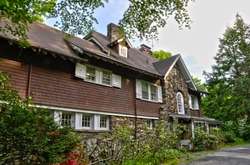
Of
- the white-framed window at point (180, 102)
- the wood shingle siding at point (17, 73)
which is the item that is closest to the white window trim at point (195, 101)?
the white-framed window at point (180, 102)

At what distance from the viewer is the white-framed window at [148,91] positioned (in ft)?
63.4

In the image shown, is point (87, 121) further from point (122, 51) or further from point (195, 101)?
point (195, 101)

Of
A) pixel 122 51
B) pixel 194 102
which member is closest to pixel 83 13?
pixel 122 51

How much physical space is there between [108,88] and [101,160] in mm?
6507

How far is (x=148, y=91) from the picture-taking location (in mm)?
20344

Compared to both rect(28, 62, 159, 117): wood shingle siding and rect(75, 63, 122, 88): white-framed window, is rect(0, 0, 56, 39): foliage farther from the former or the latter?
rect(75, 63, 122, 88): white-framed window

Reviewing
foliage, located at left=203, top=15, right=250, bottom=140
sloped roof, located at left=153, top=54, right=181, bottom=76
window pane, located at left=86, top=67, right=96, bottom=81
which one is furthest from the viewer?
foliage, located at left=203, top=15, right=250, bottom=140

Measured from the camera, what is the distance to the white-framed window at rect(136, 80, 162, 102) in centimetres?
1933

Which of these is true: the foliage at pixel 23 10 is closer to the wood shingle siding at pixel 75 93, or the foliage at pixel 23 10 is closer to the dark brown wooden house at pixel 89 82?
the dark brown wooden house at pixel 89 82

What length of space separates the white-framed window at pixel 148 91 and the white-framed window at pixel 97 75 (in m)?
2.24

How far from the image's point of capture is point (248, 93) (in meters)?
31.3

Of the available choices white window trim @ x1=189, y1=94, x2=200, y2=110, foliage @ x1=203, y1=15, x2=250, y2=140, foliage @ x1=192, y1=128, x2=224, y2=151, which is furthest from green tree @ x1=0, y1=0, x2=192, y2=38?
foliage @ x1=203, y1=15, x2=250, y2=140

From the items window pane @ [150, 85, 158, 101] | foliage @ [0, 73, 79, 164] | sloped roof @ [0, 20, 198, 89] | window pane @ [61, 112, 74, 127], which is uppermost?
sloped roof @ [0, 20, 198, 89]

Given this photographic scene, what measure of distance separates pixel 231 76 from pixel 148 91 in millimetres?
19909
